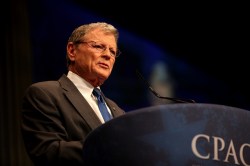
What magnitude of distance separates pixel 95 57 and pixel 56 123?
440 millimetres

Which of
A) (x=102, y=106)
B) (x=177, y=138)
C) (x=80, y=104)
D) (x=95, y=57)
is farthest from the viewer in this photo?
→ (x=95, y=57)

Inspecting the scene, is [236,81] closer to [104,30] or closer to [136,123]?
[104,30]

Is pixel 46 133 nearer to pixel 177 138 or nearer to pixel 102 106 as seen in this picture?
pixel 102 106

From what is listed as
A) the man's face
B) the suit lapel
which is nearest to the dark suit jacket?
the suit lapel

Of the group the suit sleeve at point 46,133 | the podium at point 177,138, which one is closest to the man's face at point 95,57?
the suit sleeve at point 46,133

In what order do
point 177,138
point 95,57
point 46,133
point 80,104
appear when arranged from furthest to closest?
point 95,57
point 80,104
point 46,133
point 177,138

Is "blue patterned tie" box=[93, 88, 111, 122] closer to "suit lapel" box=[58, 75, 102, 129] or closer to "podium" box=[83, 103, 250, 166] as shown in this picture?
"suit lapel" box=[58, 75, 102, 129]

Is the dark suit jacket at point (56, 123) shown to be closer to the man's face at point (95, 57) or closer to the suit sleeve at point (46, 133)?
the suit sleeve at point (46, 133)

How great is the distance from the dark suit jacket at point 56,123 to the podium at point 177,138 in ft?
0.67

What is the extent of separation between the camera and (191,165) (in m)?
0.86

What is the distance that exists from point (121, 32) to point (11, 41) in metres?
0.82

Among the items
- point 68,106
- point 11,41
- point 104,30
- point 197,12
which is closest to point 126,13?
point 197,12

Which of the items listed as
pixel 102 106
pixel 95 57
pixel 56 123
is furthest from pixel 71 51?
pixel 56 123

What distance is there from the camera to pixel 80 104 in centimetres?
136
